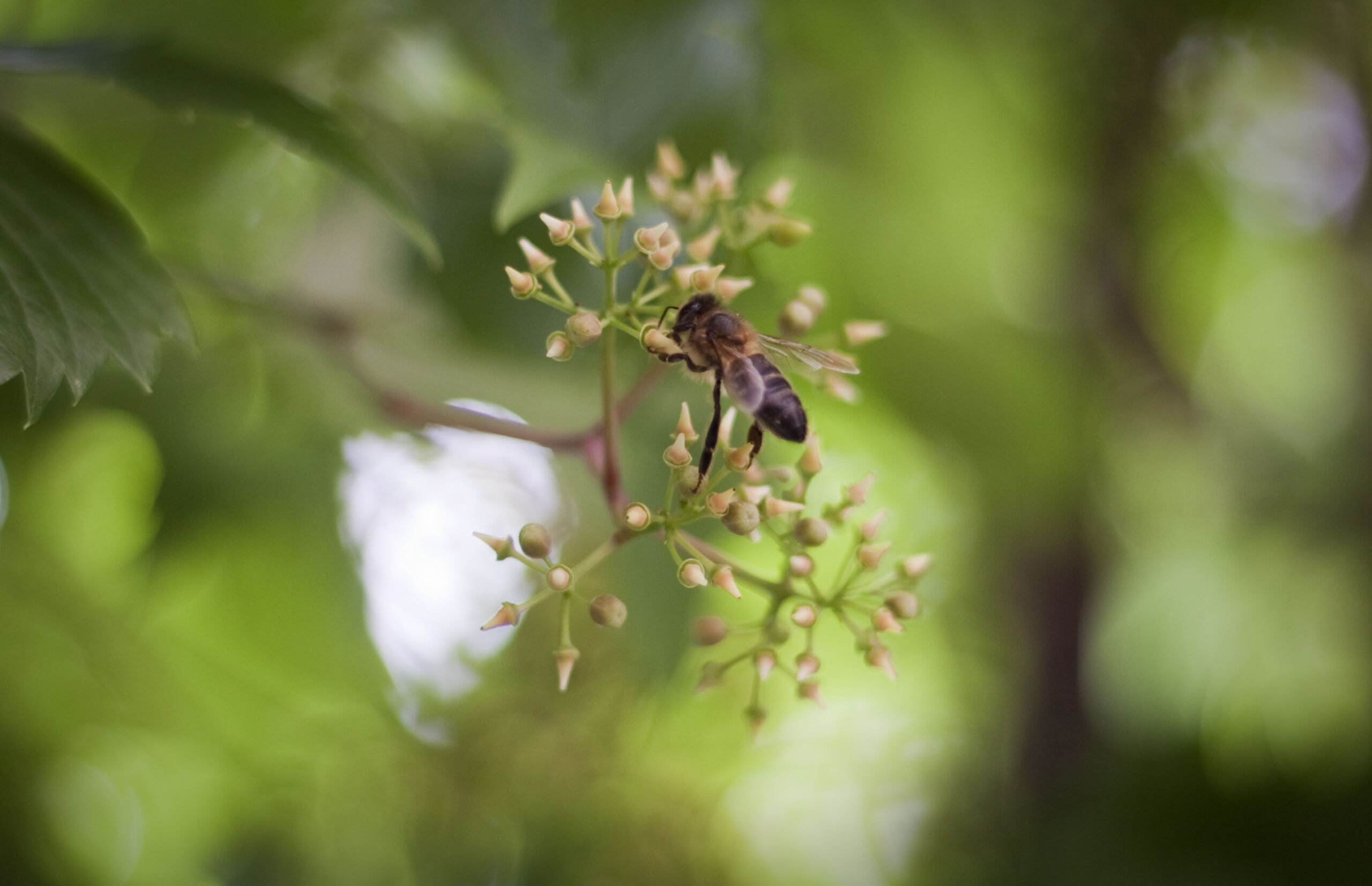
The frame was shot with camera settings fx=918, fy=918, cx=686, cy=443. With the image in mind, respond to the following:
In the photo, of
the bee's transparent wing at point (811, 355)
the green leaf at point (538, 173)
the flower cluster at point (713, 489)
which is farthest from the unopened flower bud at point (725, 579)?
the green leaf at point (538, 173)

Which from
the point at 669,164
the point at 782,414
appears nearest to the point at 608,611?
the point at 782,414

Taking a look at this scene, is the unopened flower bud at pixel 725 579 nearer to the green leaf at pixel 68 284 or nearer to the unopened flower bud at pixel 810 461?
the unopened flower bud at pixel 810 461

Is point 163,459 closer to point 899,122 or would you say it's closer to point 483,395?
point 483,395

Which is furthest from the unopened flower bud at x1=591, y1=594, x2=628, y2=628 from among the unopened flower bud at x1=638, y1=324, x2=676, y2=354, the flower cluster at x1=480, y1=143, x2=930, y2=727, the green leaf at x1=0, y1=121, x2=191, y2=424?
the green leaf at x1=0, y1=121, x2=191, y2=424

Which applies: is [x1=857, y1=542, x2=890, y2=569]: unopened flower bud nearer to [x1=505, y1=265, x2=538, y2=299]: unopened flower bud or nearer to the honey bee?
the honey bee

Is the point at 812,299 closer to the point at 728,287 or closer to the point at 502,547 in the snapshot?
the point at 728,287

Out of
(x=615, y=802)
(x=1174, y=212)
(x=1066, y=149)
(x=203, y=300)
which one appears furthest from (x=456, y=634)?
(x=1174, y=212)
